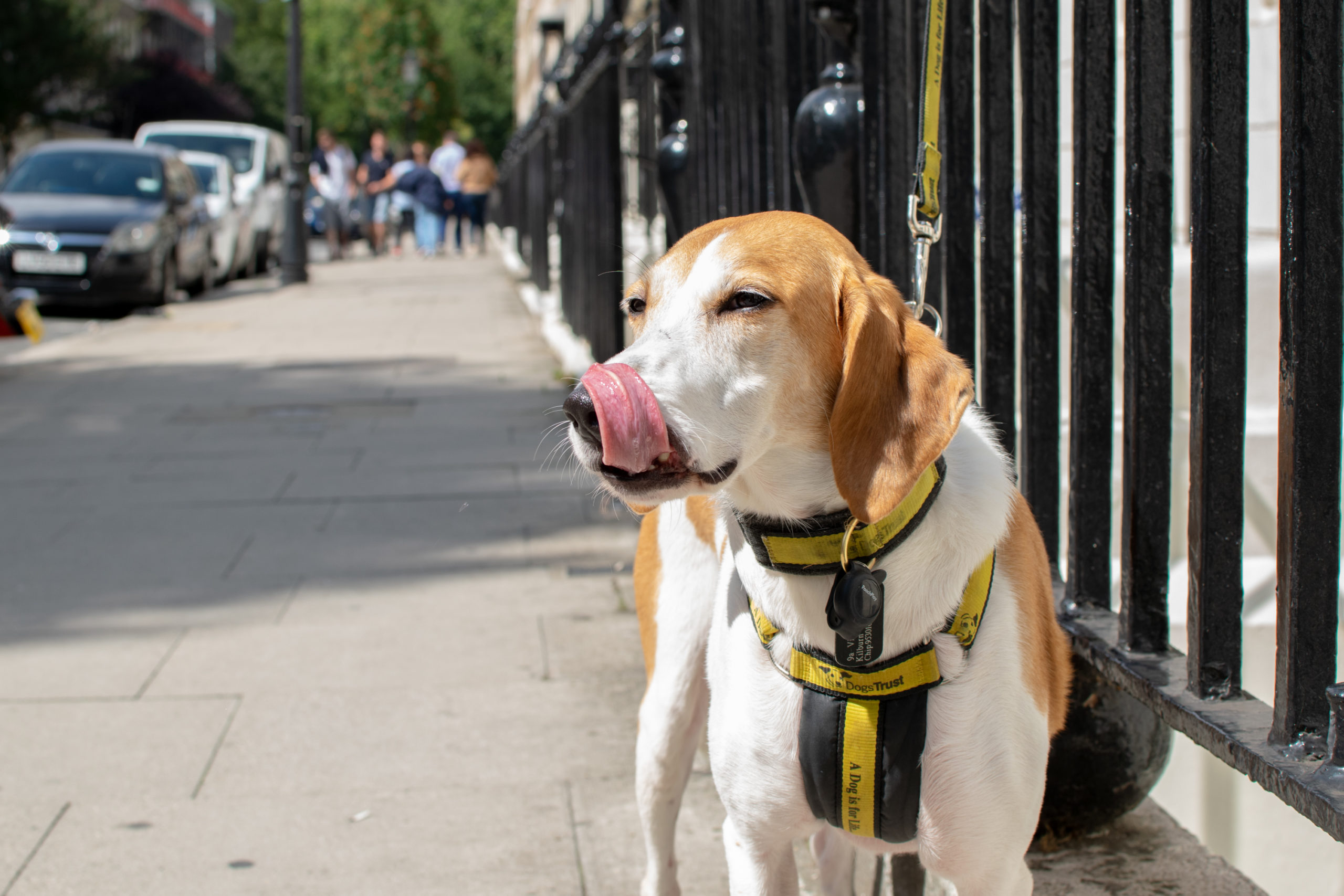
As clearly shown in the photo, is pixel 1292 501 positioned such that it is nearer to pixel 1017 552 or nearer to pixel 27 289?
pixel 1017 552

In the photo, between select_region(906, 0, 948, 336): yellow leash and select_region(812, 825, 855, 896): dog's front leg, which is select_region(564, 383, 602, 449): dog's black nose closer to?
select_region(906, 0, 948, 336): yellow leash

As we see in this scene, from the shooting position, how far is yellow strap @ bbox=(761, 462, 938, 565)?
195 cm

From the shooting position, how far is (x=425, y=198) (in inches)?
958

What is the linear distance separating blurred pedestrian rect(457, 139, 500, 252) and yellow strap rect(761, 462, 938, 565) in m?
23.0

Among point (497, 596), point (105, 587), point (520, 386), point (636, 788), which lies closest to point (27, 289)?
point (520, 386)

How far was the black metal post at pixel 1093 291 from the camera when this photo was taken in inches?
90.6

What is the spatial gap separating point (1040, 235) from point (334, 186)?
25.1 meters

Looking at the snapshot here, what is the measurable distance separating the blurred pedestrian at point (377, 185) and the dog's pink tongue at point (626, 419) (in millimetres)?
23782

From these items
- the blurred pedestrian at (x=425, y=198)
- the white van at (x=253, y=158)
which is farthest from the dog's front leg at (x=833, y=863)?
the blurred pedestrian at (x=425, y=198)

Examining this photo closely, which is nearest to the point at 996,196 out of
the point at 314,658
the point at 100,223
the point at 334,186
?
the point at 314,658

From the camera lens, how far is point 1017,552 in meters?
2.13

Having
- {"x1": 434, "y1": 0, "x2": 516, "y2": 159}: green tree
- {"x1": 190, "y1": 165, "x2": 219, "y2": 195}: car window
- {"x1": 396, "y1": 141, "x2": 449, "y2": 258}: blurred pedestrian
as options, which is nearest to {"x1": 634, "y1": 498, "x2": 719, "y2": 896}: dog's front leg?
{"x1": 190, "y1": 165, "x2": 219, "y2": 195}: car window

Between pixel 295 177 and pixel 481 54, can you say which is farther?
pixel 481 54

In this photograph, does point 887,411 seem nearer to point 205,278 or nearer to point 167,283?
point 167,283
